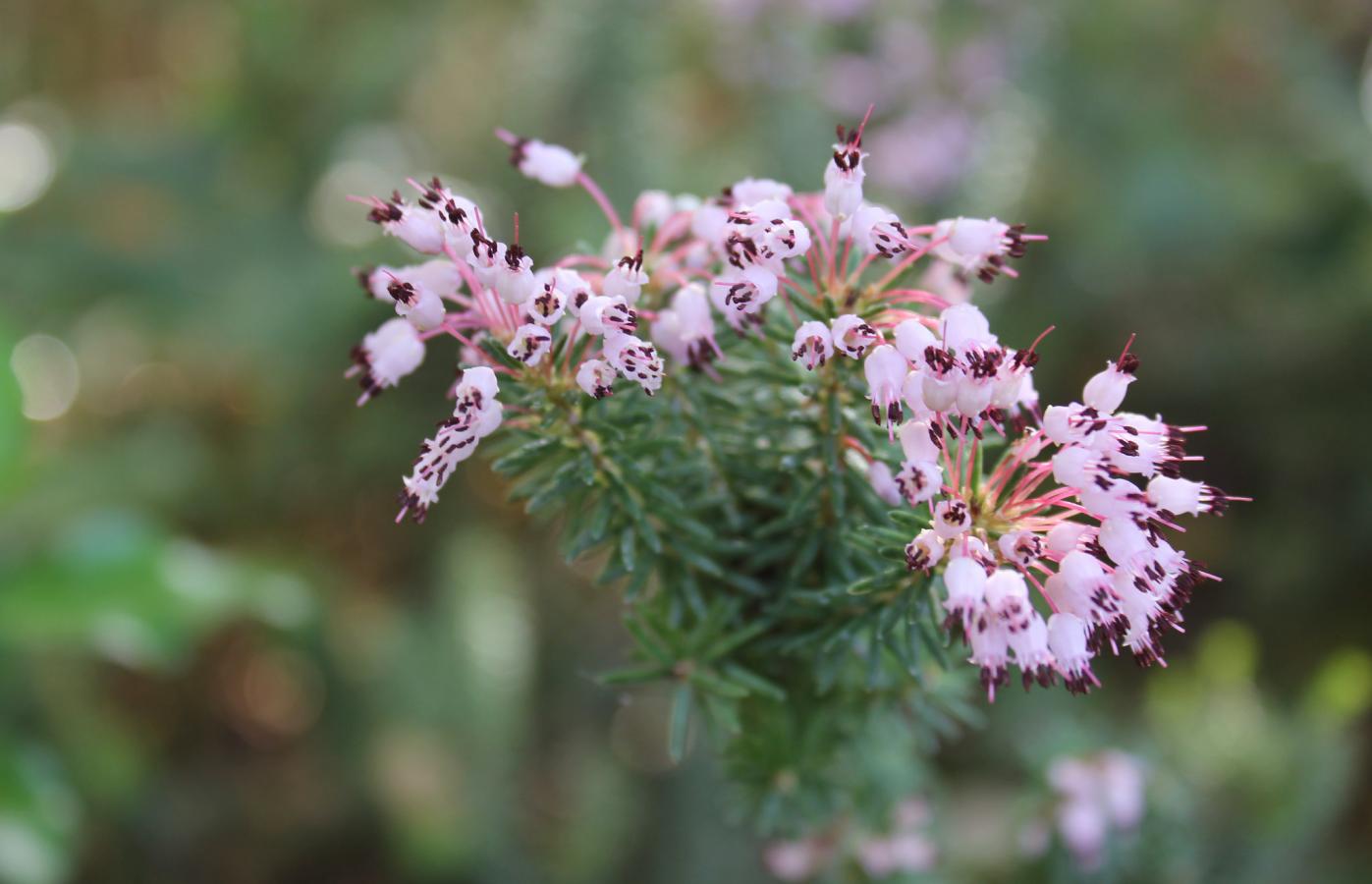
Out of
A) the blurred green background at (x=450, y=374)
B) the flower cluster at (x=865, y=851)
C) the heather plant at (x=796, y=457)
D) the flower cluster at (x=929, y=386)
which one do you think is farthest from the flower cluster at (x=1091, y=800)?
the flower cluster at (x=929, y=386)

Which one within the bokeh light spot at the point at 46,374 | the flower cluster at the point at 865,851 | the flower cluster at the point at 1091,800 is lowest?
the flower cluster at the point at 865,851

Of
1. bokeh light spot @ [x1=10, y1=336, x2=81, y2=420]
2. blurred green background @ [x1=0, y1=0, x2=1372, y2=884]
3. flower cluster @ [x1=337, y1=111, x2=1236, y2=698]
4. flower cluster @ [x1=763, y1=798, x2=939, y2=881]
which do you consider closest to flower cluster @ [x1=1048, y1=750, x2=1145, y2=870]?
flower cluster @ [x1=763, y1=798, x2=939, y2=881]

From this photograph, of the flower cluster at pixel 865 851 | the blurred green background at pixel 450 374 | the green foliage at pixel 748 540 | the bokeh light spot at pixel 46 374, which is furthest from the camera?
the bokeh light spot at pixel 46 374

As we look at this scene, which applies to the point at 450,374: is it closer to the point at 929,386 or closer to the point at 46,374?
the point at 46,374

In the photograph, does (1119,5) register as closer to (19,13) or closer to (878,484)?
(878,484)

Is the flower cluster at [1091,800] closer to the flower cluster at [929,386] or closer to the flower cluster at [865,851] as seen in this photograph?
the flower cluster at [865,851]

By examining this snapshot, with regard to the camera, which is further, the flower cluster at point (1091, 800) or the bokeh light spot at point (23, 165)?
the bokeh light spot at point (23, 165)
